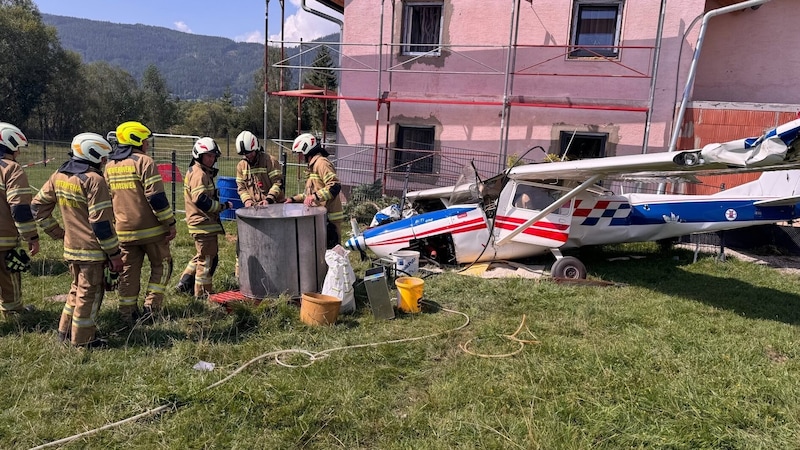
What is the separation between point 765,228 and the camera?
9180 mm

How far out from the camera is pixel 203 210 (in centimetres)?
585

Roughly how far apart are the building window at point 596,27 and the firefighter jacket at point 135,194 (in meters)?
9.55

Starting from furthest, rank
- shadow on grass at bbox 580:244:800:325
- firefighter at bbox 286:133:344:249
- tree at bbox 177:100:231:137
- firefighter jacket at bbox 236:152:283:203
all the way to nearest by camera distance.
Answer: tree at bbox 177:100:231:137 → firefighter jacket at bbox 236:152:283:203 → firefighter at bbox 286:133:344:249 → shadow on grass at bbox 580:244:800:325

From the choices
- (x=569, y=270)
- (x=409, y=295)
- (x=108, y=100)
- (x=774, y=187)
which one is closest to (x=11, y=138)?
(x=409, y=295)

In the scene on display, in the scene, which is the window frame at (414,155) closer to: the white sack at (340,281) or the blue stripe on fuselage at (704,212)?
the blue stripe on fuselage at (704,212)

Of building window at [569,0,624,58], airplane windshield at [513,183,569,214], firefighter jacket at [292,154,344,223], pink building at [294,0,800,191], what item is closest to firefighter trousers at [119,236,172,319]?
firefighter jacket at [292,154,344,223]

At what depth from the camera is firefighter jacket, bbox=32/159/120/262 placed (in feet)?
14.2

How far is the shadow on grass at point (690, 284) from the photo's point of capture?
20.3ft

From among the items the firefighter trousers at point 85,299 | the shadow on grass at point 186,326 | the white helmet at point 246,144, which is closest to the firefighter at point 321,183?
the white helmet at point 246,144

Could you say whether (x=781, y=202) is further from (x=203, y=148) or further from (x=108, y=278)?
(x=108, y=278)

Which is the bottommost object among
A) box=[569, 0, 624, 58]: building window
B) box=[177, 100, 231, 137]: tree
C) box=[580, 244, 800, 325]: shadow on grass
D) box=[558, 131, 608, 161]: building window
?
box=[580, 244, 800, 325]: shadow on grass

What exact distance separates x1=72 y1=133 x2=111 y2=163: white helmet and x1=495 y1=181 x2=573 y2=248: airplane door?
17.6ft

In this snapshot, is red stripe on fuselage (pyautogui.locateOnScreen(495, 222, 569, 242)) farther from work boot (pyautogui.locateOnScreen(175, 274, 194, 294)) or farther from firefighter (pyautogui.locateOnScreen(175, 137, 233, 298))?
work boot (pyautogui.locateOnScreen(175, 274, 194, 294))

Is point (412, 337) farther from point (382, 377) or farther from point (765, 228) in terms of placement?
point (765, 228)
